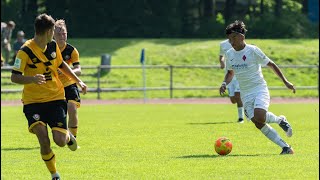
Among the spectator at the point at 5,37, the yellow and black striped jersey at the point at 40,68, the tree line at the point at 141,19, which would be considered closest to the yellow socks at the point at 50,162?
the yellow and black striped jersey at the point at 40,68

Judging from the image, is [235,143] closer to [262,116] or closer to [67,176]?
[262,116]

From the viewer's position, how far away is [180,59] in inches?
1551

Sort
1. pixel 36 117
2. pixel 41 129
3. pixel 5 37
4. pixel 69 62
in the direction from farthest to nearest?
pixel 5 37 < pixel 69 62 < pixel 36 117 < pixel 41 129

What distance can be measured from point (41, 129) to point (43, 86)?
53cm

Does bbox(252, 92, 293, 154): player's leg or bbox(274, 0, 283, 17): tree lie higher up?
bbox(252, 92, 293, 154): player's leg

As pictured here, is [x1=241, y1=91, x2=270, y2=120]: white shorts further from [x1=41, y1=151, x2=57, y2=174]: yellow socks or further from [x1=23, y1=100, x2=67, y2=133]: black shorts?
[x1=41, y1=151, x2=57, y2=174]: yellow socks

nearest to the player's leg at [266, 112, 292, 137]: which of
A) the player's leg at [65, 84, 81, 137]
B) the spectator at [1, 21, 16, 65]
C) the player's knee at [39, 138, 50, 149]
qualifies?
the player's leg at [65, 84, 81, 137]

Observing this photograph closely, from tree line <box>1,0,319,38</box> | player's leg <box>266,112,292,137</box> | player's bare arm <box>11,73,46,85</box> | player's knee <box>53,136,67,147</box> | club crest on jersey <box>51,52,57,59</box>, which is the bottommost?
tree line <box>1,0,319,38</box>

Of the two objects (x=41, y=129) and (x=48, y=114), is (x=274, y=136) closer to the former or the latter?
(x=48, y=114)

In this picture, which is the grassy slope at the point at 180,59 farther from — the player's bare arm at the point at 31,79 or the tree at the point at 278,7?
the player's bare arm at the point at 31,79

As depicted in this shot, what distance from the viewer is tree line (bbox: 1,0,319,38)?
45.5m

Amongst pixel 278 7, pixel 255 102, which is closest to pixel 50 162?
pixel 255 102

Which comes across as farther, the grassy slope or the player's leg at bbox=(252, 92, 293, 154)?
the grassy slope

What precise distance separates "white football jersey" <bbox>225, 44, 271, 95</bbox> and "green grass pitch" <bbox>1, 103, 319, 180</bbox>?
95 cm
